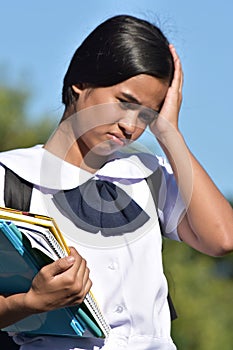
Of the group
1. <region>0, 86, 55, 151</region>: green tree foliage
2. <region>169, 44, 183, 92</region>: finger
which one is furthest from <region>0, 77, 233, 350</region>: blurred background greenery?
<region>169, 44, 183, 92</region>: finger

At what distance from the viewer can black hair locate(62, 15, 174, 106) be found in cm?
364

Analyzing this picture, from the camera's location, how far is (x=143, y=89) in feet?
11.9

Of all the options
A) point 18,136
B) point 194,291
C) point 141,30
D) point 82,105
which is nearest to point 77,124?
point 82,105

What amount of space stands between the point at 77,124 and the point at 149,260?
46cm

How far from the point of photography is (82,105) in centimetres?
365

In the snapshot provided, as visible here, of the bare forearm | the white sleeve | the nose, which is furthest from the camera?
the white sleeve

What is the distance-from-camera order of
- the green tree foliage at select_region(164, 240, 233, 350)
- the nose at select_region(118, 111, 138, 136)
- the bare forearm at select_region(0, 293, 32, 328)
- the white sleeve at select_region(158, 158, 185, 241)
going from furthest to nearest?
the green tree foliage at select_region(164, 240, 233, 350) < the white sleeve at select_region(158, 158, 185, 241) < the nose at select_region(118, 111, 138, 136) < the bare forearm at select_region(0, 293, 32, 328)

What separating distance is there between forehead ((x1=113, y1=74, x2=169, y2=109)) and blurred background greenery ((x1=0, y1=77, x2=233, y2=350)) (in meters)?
14.5

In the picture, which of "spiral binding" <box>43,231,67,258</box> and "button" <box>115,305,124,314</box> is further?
"button" <box>115,305,124,314</box>

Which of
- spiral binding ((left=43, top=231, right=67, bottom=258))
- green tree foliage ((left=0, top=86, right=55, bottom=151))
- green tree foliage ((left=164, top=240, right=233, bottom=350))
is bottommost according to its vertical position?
green tree foliage ((left=164, top=240, right=233, bottom=350))

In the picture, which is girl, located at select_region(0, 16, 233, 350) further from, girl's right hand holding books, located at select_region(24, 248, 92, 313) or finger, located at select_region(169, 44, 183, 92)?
girl's right hand holding books, located at select_region(24, 248, 92, 313)

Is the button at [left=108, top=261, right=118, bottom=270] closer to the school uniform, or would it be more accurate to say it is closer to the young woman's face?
the school uniform

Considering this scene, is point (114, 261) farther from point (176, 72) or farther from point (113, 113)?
point (176, 72)

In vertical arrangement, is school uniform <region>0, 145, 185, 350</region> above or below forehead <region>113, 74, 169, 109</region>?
below
